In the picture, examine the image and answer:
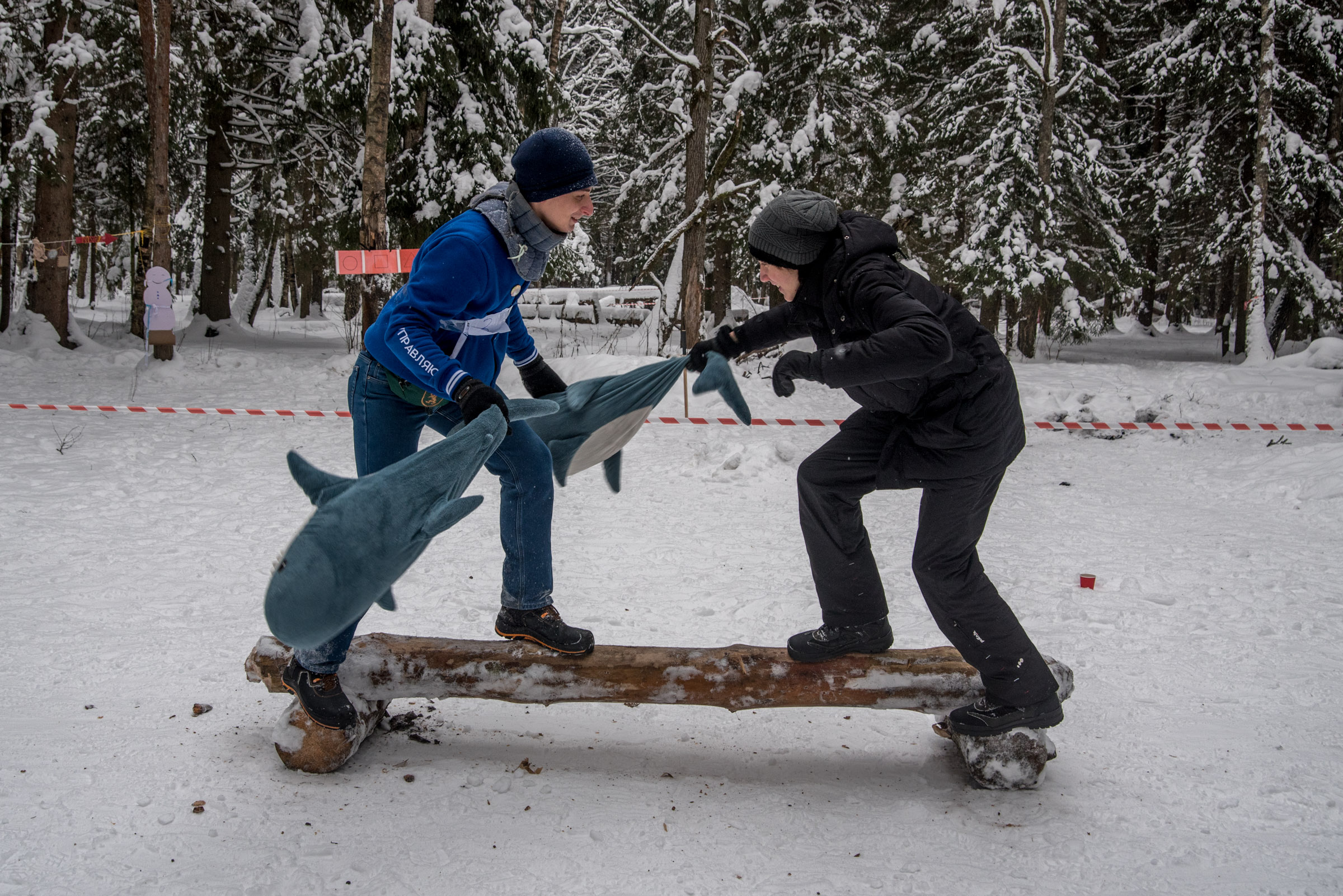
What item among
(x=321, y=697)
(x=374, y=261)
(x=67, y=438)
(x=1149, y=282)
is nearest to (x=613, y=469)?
(x=321, y=697)

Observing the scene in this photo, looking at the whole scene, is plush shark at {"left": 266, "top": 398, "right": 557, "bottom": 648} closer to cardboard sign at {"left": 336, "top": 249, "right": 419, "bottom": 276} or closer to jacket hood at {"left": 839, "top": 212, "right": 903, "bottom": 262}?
jacket hood at {"left": 839, "top": 212, "right": 903, "bottom": 262}

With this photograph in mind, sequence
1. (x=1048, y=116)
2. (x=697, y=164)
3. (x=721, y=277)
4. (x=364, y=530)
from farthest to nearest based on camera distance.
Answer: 1. (x=721, y=277)
2. (x=1048, y=116)
3. (x=697, y=164)
4. (x=364, y=530)

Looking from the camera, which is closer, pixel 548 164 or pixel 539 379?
pixel 548 164

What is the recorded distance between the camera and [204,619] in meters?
4.25

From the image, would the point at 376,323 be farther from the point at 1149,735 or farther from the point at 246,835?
the point at 1149,735

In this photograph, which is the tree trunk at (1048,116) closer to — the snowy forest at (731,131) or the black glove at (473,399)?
the snowy forest at (731,131)

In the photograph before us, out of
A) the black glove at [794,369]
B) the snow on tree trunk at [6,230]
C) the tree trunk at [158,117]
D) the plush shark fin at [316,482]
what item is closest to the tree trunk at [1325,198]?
the black glove at [794,369]

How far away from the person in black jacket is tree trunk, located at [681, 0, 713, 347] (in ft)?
31.1

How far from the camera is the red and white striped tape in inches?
291

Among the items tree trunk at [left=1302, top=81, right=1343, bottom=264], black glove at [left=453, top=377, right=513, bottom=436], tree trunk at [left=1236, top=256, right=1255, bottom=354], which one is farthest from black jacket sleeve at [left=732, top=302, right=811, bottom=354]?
tree trunk at [left=1302, top=81, right=1343, bottom=264]

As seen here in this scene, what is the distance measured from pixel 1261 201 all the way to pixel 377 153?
16.2m

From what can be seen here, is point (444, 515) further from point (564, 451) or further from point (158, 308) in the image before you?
point (158, 308)

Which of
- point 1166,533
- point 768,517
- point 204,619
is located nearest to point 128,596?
point 204,619

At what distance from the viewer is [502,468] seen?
10.1 feet
